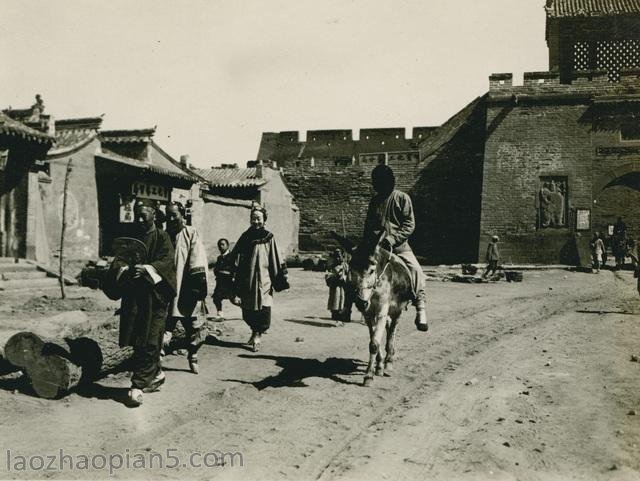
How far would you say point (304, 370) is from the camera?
253 inches

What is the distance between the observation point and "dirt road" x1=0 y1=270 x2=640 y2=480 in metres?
3.78

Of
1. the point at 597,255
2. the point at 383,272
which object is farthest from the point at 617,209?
the point at 383,272

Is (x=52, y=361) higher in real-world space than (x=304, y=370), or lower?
higher

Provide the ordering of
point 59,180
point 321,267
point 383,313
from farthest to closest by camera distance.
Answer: point 321,267 → point 59,180 → point 383,313

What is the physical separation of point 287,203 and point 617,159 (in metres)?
14.4

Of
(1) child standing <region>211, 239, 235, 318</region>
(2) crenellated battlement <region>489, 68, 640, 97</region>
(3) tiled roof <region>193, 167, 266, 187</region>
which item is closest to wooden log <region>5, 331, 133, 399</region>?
(1) child standing <region>211, 239, 235, 318</region>

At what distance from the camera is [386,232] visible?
5.88 metres

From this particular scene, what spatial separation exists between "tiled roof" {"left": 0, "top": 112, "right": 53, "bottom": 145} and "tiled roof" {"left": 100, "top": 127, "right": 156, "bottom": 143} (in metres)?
8.44

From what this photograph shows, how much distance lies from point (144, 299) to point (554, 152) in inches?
837

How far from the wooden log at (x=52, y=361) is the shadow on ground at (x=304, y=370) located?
1450 millimetres

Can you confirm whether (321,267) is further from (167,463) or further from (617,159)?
(167,463)

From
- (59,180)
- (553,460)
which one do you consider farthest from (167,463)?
(59,180)

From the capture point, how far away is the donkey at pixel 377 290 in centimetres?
548

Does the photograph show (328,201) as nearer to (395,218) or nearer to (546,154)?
(546,154)
